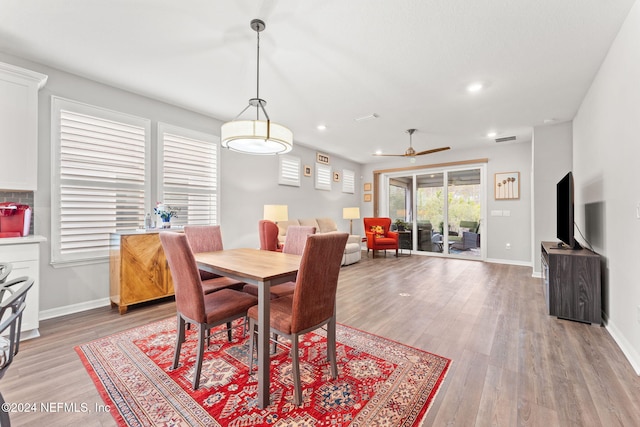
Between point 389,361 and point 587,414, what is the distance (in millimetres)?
1122

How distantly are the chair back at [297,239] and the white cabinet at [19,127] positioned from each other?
2.49 m

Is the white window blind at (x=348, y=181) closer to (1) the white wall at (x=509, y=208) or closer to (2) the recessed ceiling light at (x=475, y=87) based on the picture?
(1) the white wall at (x=509, y=208)

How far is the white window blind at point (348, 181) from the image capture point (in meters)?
7.62

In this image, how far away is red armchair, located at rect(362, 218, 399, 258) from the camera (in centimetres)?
663

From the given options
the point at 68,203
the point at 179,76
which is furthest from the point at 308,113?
the point at 68,203

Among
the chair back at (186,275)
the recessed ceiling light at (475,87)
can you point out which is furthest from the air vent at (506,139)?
the chair back at (186,275)

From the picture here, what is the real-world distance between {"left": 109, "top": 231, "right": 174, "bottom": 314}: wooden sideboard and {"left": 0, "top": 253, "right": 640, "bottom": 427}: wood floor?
0.59 ft

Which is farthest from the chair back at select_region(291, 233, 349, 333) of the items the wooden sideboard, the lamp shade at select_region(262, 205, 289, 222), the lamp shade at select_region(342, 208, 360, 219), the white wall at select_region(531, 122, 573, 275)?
the lamp shade at select_region(342, 208, 360, 219)

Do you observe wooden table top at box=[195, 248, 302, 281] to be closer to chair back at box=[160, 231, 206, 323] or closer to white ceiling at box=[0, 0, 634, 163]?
chair back at box=[160, 231, 206, 323]

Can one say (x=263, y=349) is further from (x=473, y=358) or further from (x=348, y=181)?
(x=348, y=181)

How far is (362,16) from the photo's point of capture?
2.15 metres

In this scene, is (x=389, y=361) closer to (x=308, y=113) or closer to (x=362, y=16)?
(x=362, y=16)

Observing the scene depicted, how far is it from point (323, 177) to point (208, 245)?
429 cm

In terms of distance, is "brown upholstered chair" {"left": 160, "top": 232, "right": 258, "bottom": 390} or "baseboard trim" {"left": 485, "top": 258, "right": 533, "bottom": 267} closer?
"brown upholstered chair" {"left": 160, "top": 232, "right": 258, "bottom": 390}
